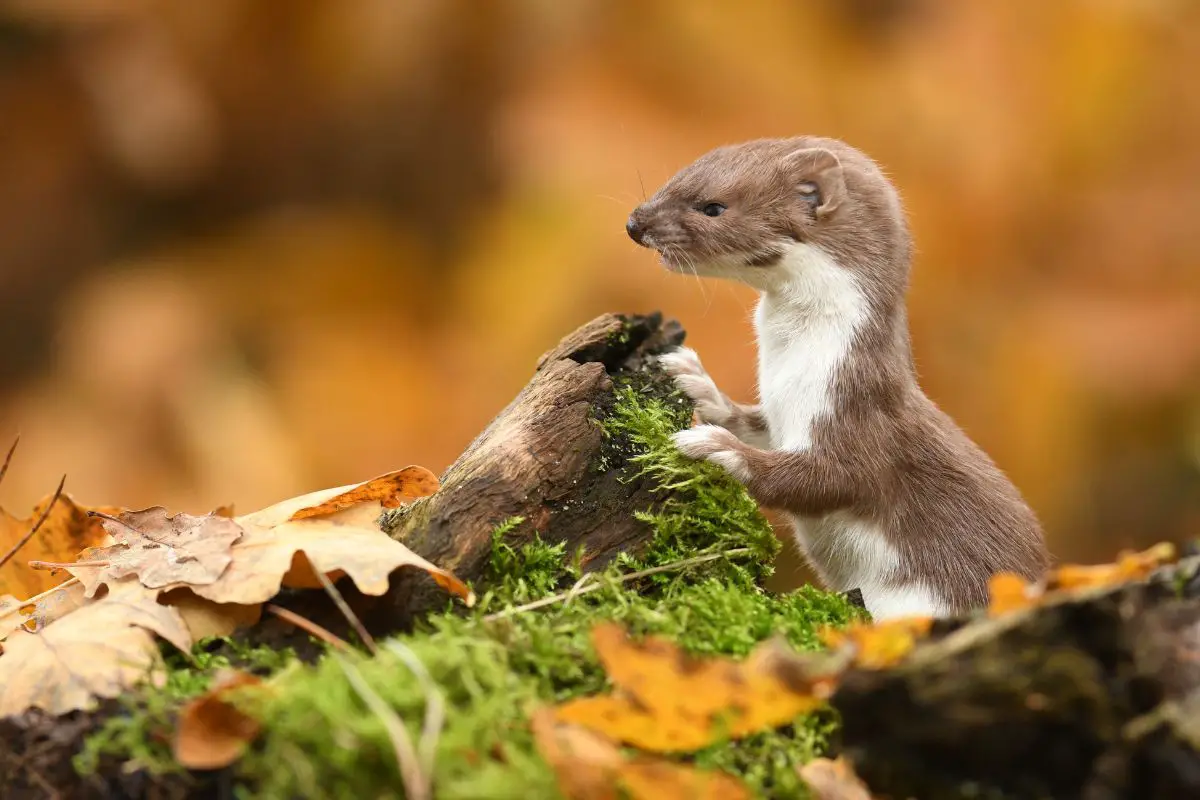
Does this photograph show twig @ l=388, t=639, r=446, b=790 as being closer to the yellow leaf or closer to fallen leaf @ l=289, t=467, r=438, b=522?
the yellow leaf

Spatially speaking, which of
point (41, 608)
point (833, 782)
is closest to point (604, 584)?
point (833, 782)

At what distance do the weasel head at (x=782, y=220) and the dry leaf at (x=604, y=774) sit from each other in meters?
1.82

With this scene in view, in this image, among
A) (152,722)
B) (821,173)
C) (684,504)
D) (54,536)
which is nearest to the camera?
(152,722)

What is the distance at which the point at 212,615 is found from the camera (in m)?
2.13

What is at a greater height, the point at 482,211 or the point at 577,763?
the point at 482,211

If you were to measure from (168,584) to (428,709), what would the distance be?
77 cm

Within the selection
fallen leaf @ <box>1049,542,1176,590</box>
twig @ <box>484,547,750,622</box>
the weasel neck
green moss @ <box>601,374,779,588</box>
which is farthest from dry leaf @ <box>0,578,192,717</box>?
the weasel neck

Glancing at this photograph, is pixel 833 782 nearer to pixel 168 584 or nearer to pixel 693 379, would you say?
pixel 168 584

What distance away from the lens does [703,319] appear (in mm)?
5539

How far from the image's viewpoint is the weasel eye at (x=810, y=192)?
3.14 m

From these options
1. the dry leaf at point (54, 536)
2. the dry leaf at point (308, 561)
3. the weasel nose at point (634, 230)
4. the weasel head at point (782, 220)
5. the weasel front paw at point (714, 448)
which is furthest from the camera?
the weasel nose at point (634, 230)

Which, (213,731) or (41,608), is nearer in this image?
(213,731)

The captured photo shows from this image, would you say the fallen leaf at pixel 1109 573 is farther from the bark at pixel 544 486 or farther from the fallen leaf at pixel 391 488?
the fallen leaf at pixel 391 488

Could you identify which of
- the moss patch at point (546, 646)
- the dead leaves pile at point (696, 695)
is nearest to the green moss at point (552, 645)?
the moss patch at point (546, 646)
